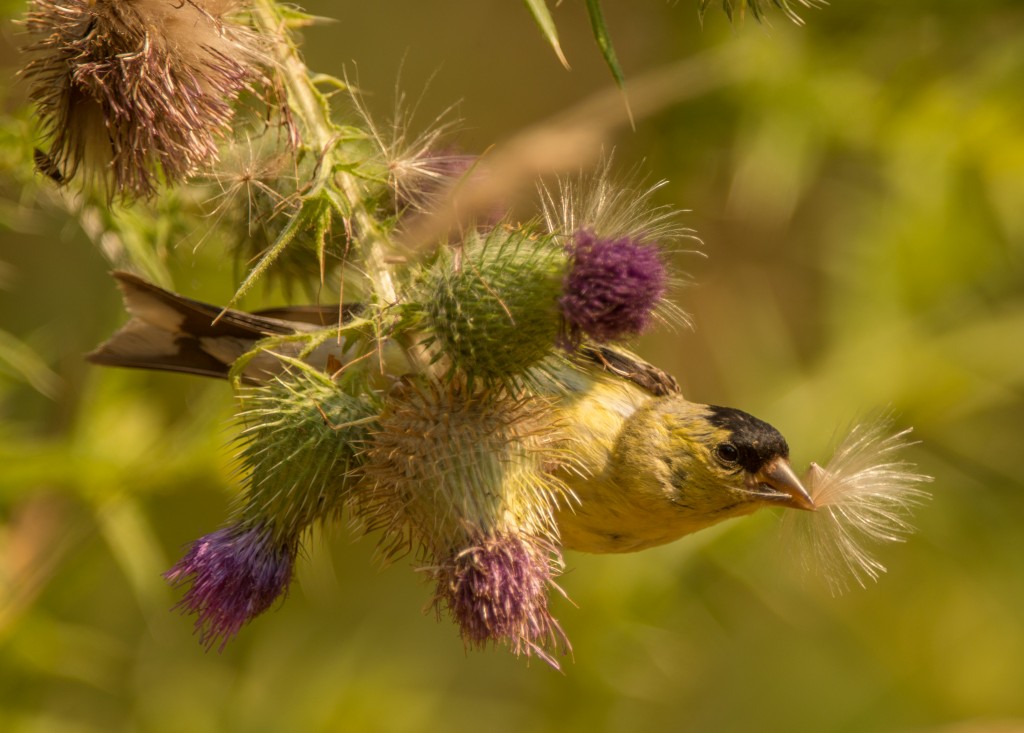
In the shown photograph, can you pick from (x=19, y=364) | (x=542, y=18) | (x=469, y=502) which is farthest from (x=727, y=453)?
(x=19, y=364)

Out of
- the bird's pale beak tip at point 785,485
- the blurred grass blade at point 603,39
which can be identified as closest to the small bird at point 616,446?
the bird's pale beak tip at point 785,485

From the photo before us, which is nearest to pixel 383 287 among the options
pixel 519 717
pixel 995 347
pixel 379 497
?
pixel 379 497

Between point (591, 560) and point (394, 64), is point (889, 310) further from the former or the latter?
point (394, 64)

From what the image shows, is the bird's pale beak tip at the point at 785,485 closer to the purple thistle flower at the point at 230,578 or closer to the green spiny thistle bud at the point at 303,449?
Result: the green spiny thistle bud at the point at 303,449

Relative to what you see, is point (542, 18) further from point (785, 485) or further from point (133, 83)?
point (785, 485)

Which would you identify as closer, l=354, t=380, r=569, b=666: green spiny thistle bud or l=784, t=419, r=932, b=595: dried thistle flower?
l=354, t=380, r=569, b=666: green spiny thistle bud

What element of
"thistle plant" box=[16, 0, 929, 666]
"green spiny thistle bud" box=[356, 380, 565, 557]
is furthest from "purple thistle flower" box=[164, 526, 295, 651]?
"green spiny thistle bud" box=[356, 380, 565, 557]

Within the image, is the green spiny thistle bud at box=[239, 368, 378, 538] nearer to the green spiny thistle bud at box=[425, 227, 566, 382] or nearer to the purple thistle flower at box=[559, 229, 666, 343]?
the green spiny thistle bud at box=[425, 227, 566, 382]
